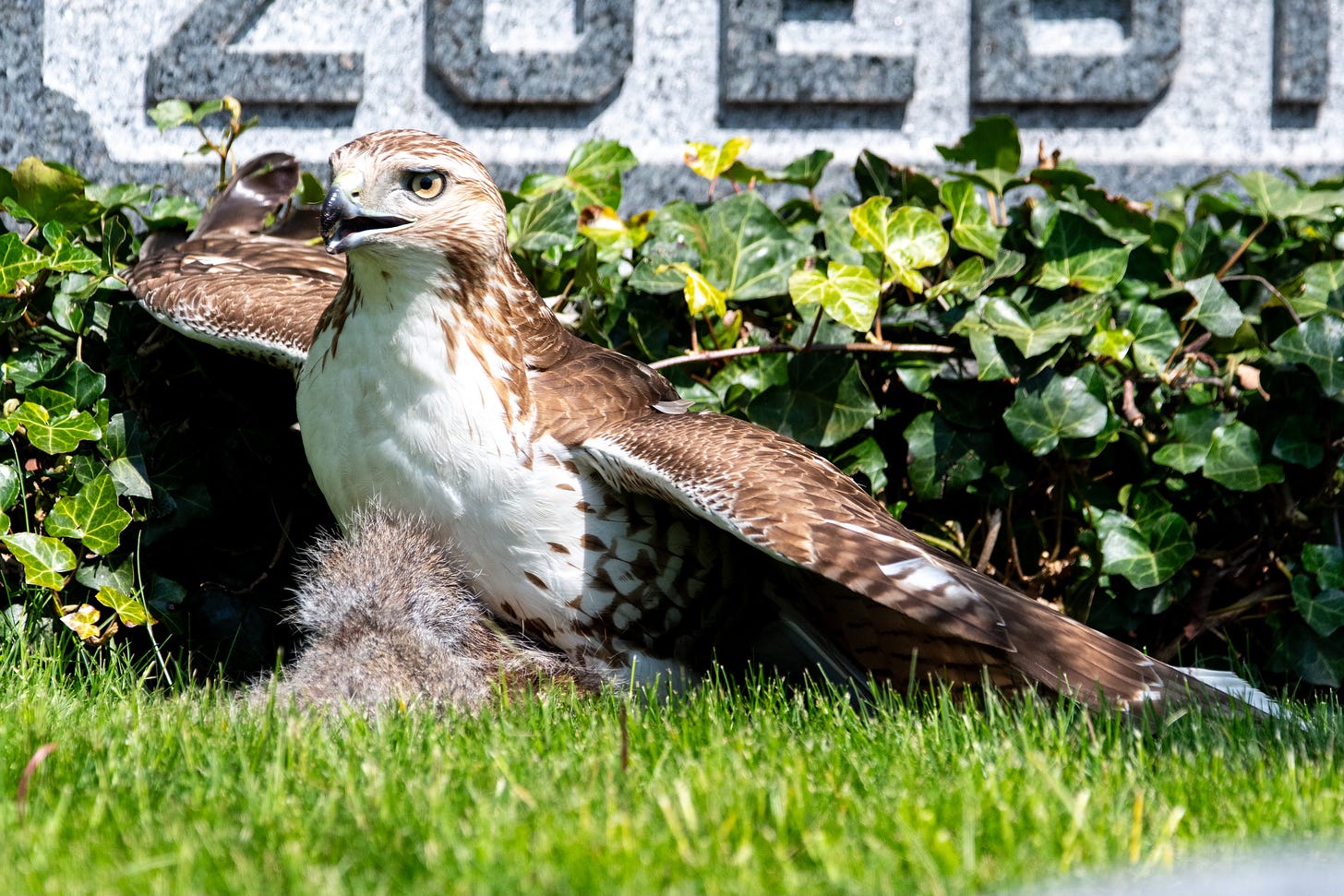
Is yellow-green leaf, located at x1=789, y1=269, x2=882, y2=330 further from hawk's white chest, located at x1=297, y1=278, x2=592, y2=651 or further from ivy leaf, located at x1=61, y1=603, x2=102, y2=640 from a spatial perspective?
ivy leaf, located at x1=61, y1=603, x2=102, y2=640

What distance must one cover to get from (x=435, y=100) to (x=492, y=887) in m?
3.89

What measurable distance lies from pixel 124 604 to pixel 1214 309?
3.13m

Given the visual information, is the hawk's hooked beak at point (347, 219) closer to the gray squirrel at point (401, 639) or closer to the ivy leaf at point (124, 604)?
the gray squirrel at point (401, 639)

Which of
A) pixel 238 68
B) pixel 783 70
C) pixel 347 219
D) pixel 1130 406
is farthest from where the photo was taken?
pixel 783 70

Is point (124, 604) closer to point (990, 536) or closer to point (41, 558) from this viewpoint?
point (41, 558)

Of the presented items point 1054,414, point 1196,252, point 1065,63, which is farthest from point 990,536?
point 1065,63

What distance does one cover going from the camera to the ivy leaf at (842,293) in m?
3.74

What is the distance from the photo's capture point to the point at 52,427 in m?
3.65

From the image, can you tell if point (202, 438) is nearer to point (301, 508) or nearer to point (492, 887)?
point (301, 508)

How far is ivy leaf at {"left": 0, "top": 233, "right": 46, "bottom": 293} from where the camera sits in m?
3.65

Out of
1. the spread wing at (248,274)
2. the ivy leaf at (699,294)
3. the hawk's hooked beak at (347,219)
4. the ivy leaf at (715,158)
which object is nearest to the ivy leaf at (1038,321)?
the ivy leaf at (699,294)

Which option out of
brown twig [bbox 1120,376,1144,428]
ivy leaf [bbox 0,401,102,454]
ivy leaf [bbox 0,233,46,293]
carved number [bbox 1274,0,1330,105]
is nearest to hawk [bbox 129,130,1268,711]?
ivy leaf [bbox 0,401,102,454]

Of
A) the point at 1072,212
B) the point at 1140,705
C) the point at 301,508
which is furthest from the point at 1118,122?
the point at 301,508

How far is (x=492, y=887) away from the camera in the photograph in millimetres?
1827
